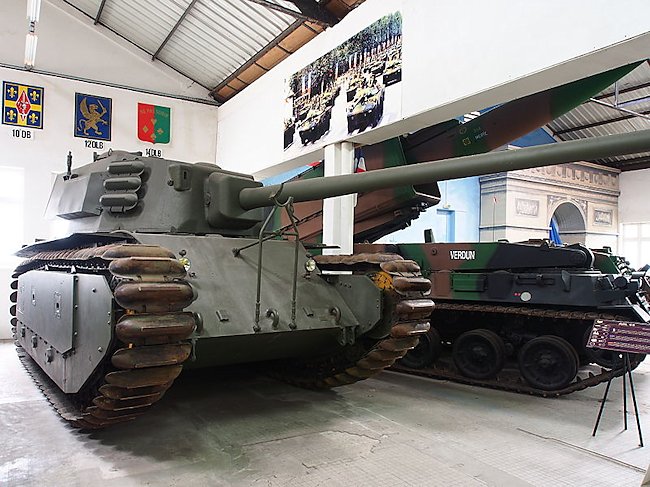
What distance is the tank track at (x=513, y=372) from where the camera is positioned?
5879 millimetres

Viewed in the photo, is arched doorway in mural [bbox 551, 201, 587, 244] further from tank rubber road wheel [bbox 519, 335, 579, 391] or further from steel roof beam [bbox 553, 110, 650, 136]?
tank rubber road wheel [bbox 519, 335, 579, 391]

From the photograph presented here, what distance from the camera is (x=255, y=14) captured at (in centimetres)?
931

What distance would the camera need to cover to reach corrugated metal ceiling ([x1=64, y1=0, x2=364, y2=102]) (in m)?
8.56

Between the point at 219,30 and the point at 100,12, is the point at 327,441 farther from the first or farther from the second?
the point at 100,12

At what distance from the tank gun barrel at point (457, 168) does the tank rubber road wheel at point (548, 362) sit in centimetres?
312

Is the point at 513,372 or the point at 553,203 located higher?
the point at 553,203

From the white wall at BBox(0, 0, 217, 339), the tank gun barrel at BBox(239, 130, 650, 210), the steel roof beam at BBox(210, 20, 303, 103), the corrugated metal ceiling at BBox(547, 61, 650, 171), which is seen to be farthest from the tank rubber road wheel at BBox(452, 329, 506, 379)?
the white wall at BBox(0, 0, 217, 339)

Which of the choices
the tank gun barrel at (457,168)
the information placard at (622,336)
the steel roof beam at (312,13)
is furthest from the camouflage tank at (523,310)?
the steel roof beam at (312,13)

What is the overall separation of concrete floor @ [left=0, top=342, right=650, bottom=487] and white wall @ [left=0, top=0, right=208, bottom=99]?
731 cm

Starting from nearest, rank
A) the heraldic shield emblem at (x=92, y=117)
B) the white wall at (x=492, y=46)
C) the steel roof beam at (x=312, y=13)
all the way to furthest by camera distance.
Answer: the white wall at (x=492, y=46) < the steel roof beam at (x=312, y=13) < the heraldic shield emblem at (x=92, y=117)

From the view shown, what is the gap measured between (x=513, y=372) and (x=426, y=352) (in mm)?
1074

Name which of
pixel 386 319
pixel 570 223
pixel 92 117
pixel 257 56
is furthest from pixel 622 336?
pixel 570 223

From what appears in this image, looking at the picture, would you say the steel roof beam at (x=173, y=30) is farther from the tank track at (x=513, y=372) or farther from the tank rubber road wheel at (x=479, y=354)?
the tank rubber road wheel at (x=479, y=354)

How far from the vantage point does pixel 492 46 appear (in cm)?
548
